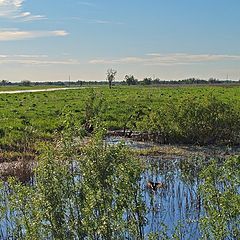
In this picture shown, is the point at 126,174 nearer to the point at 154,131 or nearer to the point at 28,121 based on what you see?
the point at 154,131

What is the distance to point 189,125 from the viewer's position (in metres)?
22.0

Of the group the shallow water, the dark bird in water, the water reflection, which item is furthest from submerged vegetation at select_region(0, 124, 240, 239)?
the dark bird in water

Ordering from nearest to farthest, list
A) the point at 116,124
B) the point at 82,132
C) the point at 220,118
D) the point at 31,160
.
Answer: the point at 82,132, the point at 31,160, the point at 220,118, the point at 116,124

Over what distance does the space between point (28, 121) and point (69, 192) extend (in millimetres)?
21064

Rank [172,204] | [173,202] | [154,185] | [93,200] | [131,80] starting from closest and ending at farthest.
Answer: [93,200]
[172,204]
[173,202]
[154,185]
[131,80]

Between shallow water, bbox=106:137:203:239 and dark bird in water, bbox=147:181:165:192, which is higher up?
dark bird in water, bbox=147:181:165:192

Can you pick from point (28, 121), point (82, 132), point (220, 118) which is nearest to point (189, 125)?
point (220, 118)

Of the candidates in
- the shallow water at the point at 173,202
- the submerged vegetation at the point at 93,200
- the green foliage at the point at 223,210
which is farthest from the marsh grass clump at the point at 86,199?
the shallow water at the point at 173,202

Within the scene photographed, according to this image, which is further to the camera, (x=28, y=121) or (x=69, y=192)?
(x=28, y=121)

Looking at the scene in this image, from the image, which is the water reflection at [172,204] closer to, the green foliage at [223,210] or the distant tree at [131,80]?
the green foliage at [223,210]

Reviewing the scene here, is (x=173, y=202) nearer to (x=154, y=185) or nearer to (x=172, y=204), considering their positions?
(x=172, y=204)

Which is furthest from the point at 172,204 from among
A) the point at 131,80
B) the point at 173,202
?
the point at 131,80

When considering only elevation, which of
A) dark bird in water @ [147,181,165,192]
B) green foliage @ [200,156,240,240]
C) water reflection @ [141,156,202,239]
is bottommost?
water reflection @ [141,156,202,239]

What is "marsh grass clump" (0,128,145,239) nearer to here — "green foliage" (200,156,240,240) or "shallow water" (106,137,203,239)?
"green foliage" (200,156,240,240)
